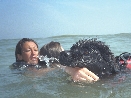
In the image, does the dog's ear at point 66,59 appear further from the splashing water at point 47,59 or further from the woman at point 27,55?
the splashing water at point 47,59

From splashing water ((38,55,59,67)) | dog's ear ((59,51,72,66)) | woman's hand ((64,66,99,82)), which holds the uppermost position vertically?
dog's ear ((59,51,72,66))

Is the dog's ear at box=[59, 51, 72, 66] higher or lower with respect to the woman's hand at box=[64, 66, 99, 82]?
Result: higher

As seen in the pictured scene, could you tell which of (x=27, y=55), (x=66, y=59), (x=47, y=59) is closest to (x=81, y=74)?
(x=66, y=59)

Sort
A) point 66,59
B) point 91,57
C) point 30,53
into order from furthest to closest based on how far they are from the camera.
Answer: point 30,53 → point 91,57 → point 66,59

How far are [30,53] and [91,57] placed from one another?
9.63 ft

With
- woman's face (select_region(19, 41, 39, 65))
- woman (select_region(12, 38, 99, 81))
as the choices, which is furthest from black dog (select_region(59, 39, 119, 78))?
woman's face (select_region(19, 41, 39, 65))

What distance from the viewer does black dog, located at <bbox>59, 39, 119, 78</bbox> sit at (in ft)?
9.18

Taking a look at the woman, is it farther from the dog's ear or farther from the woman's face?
the dog's ear

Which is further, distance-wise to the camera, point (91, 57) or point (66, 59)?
point (91, 57)

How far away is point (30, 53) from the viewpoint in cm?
561

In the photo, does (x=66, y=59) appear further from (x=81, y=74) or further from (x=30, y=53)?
(x=30, y=53)

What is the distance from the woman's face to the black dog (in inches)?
106

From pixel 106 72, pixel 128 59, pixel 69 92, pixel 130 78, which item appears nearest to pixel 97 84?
pixel 106 72

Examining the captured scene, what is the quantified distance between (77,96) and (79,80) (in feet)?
0.63
